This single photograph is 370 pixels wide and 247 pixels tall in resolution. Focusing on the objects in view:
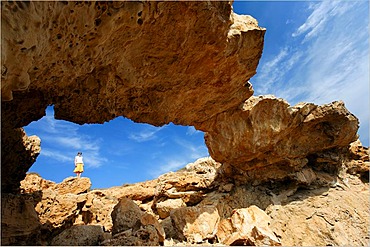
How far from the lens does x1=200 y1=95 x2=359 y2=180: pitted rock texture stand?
12.2 meters

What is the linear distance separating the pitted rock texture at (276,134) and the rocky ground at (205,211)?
1.06 metres

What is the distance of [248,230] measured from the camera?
1043cm

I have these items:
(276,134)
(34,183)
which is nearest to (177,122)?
(276,134)

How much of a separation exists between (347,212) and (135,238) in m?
10.1

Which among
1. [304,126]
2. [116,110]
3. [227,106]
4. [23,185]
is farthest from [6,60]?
[304,126]

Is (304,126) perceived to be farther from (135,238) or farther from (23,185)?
(23,185)

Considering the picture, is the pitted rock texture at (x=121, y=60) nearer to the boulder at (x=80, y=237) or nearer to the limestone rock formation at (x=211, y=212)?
the limestone rock formation at (x=211, y=212)

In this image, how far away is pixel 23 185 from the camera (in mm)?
11430

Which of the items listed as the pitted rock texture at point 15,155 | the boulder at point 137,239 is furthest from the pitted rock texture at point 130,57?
the boulder at point 137,239

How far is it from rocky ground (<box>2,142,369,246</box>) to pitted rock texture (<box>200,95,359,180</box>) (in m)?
1.06

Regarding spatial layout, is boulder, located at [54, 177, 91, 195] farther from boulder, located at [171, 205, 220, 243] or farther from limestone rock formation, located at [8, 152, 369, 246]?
boulder, located at [171, 205, 220, 243]

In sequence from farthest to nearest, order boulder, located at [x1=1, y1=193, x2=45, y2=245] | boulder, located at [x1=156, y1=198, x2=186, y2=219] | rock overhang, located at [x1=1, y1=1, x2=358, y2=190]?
boulder, located at [x1=156, y1=198, x2=186, y2=219] → boulder, located at [x1=1, y1=193, x2=45, y2=245] → rock overhang, located at [x1=1, y1=1, x2=358, y2=190]

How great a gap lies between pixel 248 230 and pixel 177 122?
17.5 feet

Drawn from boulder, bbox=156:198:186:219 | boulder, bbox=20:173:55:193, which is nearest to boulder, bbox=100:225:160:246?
boulder, bbox=20:173:55:193
